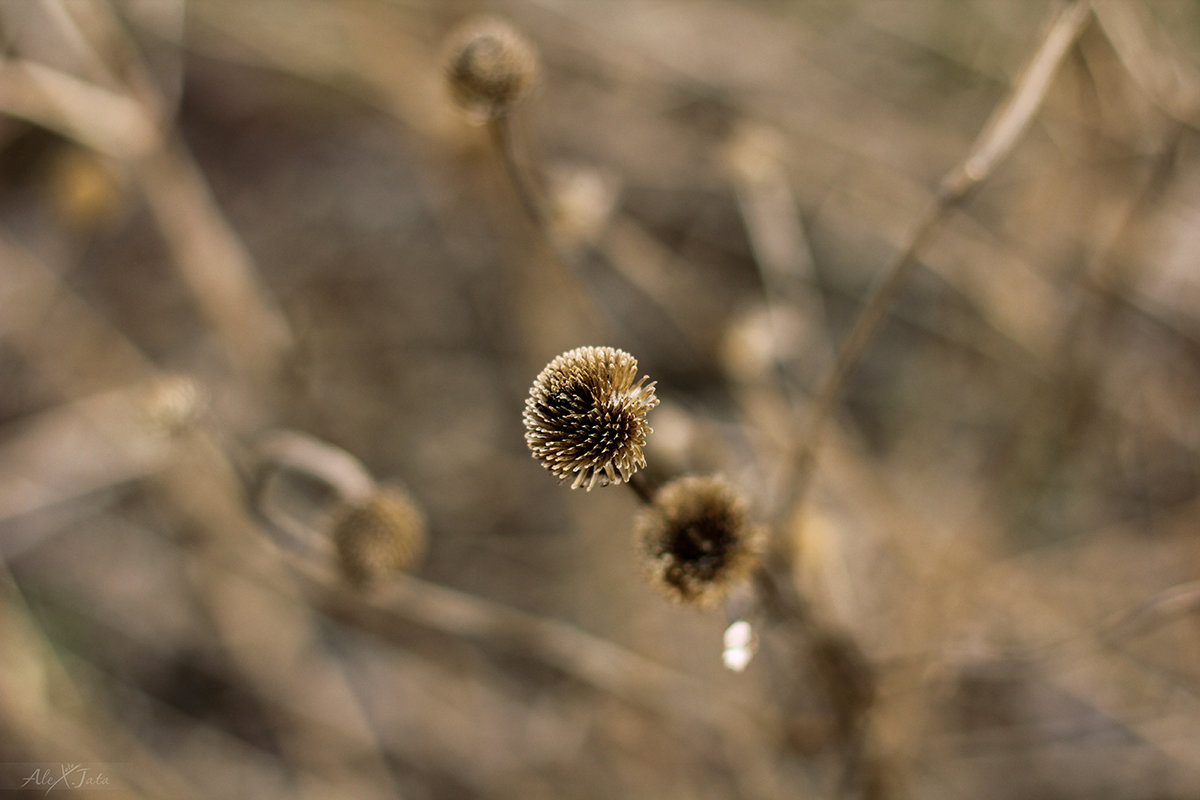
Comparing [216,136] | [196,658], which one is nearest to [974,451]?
[196,658]

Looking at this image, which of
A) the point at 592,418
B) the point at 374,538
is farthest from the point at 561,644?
the point at 592,418

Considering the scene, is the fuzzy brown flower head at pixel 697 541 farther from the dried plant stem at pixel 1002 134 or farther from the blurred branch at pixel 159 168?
the blurred branch at pixel 159 168

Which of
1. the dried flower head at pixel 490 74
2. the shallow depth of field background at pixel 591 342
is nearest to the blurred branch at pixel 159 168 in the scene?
the shallow depth of field background at pixel 591 342

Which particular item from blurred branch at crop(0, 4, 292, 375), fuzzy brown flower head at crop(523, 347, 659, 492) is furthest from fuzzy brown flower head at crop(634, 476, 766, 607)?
blurred branch at crop(0, 4, 292, 375)

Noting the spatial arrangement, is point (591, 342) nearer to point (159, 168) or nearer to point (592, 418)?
point (159, 168)

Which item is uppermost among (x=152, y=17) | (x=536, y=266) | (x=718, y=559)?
(x=152, y=17)

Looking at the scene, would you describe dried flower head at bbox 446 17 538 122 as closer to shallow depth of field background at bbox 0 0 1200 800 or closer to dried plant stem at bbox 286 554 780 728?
shallow depth of field background at bbox 0 0 1200 800

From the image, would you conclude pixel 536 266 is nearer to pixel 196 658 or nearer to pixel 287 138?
pixel 287 138
